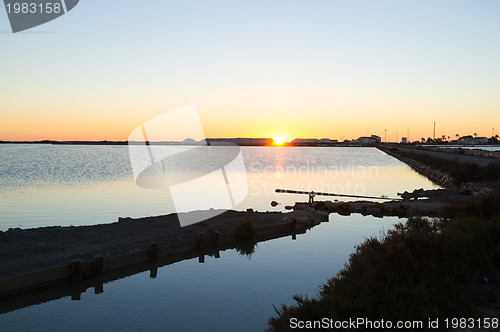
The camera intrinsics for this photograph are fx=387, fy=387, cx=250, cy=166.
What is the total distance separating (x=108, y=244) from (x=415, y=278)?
1254cm

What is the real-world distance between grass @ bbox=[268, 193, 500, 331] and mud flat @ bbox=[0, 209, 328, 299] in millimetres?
7339

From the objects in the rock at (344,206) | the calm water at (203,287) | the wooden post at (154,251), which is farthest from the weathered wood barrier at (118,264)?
the rock at (344,206)

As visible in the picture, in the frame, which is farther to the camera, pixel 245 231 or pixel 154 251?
pixel 245 231

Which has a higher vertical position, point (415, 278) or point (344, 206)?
point (415, 278)

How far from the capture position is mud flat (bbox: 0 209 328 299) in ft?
42.5

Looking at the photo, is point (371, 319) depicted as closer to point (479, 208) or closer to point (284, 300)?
point (284, 300)

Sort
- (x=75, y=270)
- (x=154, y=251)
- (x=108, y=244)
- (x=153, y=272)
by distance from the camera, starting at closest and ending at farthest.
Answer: (x=75, y=270), (x=153, y=272), (x=154, y=251), (x=108, y=244)

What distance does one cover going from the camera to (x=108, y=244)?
54.7ft

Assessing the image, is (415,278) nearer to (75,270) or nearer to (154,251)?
(154,251)

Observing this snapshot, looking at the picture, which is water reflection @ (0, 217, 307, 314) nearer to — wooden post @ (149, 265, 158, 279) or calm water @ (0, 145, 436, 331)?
wooden post @ (149, 265, 158, 279)

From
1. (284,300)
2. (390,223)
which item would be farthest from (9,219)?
(390,223)

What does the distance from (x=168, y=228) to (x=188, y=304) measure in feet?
27.8

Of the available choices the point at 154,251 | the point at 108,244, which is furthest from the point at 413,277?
the point at 108,244

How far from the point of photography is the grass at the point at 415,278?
795cm
